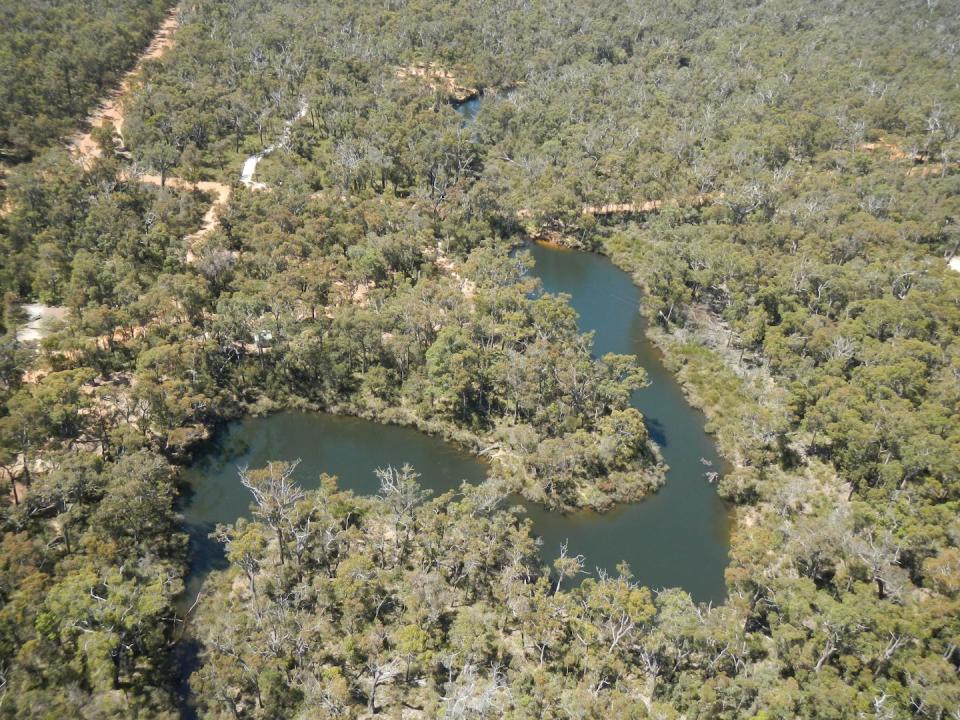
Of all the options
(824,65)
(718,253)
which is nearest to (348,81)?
(718,253)

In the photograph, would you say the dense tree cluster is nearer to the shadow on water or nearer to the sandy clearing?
the sandy clearing

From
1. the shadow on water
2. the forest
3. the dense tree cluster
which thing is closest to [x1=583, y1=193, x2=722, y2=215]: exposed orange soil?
the forest

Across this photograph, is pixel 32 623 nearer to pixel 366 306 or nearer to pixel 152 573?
pixel 152 573

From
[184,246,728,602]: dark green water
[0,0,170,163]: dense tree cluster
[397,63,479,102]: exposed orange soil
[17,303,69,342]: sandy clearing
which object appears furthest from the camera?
[397,63,479,102]: exposed orange soil

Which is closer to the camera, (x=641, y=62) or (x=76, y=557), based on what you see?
(x=76, y=557)

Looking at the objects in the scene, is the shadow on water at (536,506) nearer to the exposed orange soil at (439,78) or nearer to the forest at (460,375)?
the forest at (460,375)

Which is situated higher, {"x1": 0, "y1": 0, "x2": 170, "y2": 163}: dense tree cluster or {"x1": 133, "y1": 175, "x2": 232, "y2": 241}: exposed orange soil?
{"x1": 0, "y1": 0, "x2": 170, "y2": 163}: dense tree cluster

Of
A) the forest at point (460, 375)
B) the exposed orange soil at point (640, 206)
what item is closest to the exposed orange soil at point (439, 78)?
the forest at point (460, 375)
